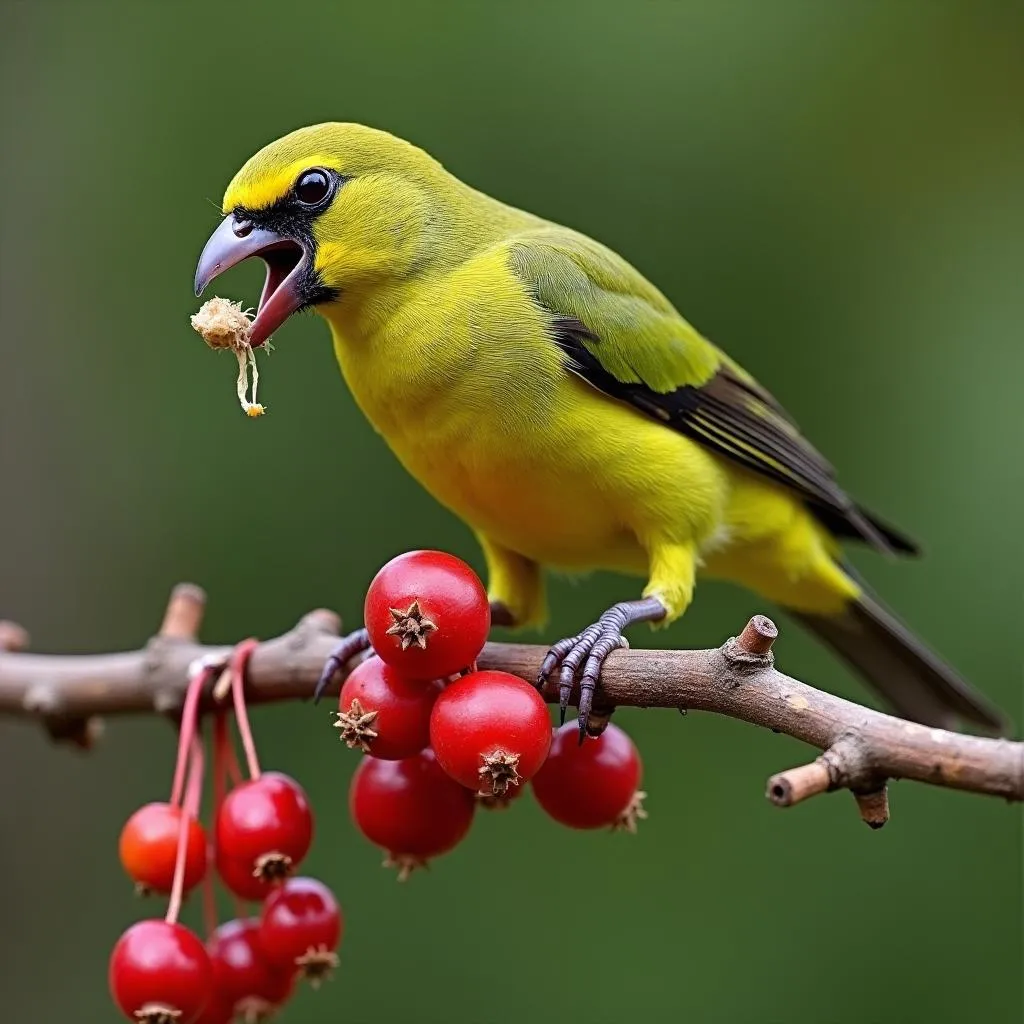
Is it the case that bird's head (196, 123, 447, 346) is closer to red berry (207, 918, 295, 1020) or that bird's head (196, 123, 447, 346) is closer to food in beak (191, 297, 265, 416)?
food in beak (191, 297, 265, 416)

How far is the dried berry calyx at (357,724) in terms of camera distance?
2832 mm

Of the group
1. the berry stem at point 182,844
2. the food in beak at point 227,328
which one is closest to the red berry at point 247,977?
the berry stem at point 182,844

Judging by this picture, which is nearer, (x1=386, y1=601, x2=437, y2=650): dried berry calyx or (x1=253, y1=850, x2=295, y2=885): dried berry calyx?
(x1=386, y1=601, x2=437, y2=650): dried berry calyx

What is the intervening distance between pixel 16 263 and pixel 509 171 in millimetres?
2749

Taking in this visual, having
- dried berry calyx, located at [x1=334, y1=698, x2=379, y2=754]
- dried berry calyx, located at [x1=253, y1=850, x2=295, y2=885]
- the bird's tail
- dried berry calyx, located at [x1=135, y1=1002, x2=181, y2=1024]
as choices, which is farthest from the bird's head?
the bird's tail

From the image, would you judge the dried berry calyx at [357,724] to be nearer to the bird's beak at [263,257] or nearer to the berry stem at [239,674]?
the berry stem at [239,674]

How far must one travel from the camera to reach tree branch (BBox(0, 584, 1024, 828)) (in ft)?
6.77

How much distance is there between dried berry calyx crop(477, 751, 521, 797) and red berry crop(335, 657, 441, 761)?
256 millimetres

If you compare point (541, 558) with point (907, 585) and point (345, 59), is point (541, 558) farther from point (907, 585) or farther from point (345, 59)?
point (345, 59)

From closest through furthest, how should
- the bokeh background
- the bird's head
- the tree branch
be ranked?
the tree branch → the bird's head → the bokeh background

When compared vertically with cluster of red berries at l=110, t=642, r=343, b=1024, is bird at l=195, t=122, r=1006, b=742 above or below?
above

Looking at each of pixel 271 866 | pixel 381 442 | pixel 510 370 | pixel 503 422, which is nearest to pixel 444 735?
pixel 271 866

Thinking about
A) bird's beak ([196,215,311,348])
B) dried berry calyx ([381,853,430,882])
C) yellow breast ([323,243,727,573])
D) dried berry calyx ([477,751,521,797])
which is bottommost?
dried berry calyx ([381,853,430,882])

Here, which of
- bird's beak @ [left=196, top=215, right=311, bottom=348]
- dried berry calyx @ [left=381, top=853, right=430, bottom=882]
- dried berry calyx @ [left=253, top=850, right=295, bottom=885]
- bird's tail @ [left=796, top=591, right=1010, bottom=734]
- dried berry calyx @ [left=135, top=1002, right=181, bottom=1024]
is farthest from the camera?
bird's tail @ [left=796, top=591, right=1010, bottom=734]
